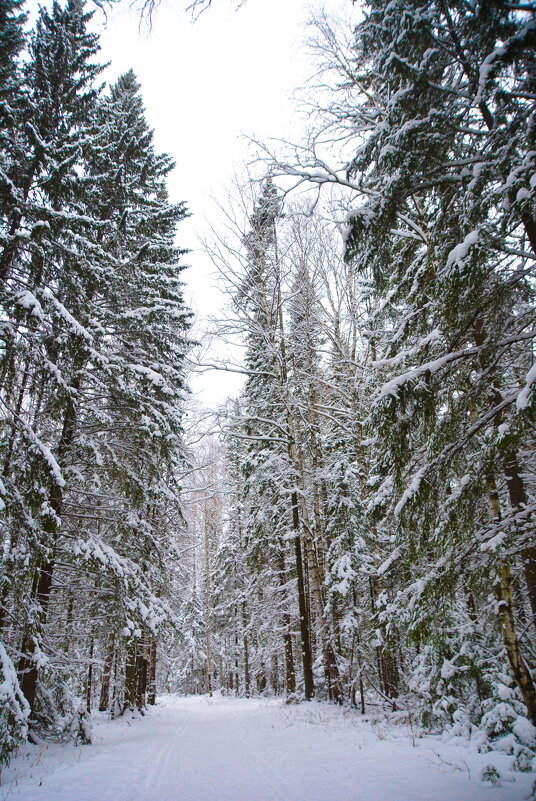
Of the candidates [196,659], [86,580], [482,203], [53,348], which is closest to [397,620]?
[482,203]

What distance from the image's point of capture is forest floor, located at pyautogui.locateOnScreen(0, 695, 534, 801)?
429 centimetres

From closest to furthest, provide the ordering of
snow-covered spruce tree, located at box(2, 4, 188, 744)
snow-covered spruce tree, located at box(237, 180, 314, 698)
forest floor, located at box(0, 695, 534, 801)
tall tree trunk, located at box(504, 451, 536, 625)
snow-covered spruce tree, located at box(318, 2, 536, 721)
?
snow-covered spruce tree, located at box(318, 2, 536, 721)
forest floor, located at box(0, 695, 534, 801)
tall tree trunk, located at box(504, 451, 536, 625)
snow-covered spruce tree, located at box(2, 4, 188, 744)
snow-covered spruce tree, located at box(237, 180, 314, 698)

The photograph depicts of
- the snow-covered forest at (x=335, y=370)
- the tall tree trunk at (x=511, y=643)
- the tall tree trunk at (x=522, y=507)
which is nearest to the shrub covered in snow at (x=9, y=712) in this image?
the snow-covered forest at (x=335, y=370)

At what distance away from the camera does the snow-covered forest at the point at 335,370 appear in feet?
13.7

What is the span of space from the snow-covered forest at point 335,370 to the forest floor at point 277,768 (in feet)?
0.73

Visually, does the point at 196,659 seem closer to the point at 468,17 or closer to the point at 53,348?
the point at 53,348

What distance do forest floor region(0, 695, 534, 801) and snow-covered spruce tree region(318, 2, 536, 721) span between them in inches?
53.6

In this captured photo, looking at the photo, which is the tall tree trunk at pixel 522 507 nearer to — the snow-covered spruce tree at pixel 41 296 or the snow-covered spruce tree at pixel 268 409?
the snow-covered spruce tree at pixel 268 409

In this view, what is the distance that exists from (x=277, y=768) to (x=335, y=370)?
11175 millimetres

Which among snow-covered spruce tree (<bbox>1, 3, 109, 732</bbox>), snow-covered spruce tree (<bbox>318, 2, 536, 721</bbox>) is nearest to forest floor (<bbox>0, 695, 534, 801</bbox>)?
snow-covered spruce tree (<bbox>318, 2, 536, 721</bbox>)

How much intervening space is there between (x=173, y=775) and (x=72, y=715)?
3144mm

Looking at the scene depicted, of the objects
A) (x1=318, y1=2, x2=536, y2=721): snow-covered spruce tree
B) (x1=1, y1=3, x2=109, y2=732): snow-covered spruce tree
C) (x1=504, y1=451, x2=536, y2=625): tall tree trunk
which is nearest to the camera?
(x1=318, y1=2, x2=536, y2=721): snow-covered spruce tree

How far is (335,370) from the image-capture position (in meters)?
14.5

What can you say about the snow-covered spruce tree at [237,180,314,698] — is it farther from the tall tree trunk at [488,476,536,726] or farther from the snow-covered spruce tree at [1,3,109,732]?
the tall tree trunk at [488,476,536,726]
